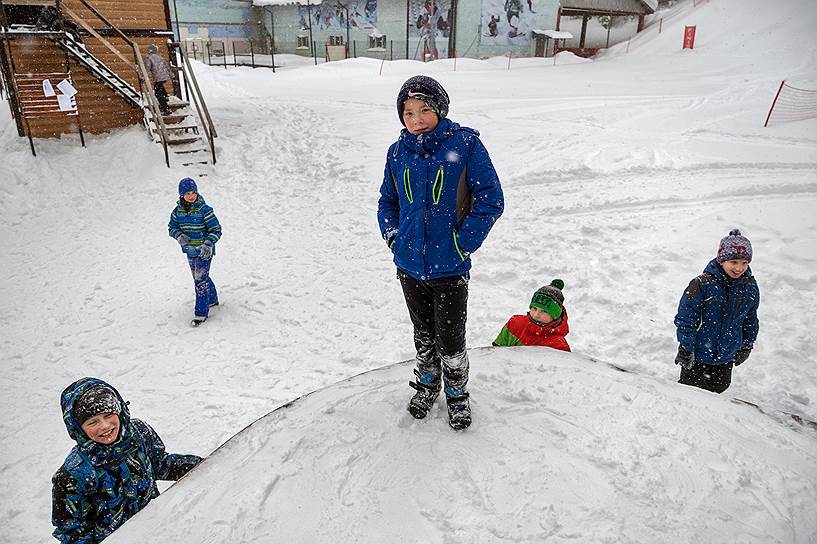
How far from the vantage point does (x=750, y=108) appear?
43.7ft

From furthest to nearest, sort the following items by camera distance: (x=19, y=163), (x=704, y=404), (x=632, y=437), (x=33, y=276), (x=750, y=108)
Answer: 1. (x=750, y=108)
2. (x=19, y=163)
3. (x=33, y=276)
4. (x=704, y=404)
5. (x=632, y=437)

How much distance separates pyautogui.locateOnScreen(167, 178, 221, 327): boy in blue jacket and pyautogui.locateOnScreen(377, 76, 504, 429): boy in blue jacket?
3.85 metres

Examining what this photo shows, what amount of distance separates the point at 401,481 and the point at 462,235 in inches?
49.9

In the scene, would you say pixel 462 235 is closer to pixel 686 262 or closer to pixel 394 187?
pixel 394 187

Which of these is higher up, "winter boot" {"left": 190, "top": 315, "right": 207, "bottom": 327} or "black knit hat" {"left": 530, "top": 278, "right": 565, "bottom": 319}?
"black knit hat" {"left": 530, "top": 278, "right": 565, "bottom": 319}

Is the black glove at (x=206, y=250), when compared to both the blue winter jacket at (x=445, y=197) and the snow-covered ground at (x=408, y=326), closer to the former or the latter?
the snow-covered ground at (x=408, y=326)

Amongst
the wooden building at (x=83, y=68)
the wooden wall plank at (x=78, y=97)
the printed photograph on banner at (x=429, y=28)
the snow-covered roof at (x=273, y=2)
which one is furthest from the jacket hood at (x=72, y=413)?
the snow-covered roof at (x=273, y=2)

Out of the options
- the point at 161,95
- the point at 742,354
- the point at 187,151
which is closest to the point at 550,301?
the point at 742,354

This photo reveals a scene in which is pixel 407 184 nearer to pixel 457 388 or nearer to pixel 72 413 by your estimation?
pixel 457 388

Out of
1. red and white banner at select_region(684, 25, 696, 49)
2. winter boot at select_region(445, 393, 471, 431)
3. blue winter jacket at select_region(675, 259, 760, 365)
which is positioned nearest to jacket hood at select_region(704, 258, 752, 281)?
blue winter jacket at select_region(675, 259, 760, 365)

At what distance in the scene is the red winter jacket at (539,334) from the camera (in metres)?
3.82

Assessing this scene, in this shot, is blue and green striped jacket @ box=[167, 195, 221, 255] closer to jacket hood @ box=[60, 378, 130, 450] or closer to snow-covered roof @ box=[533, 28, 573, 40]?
jacket hood @ box=[60, 378, 130, 450]

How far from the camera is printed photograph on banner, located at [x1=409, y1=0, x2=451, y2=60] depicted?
27.6 meters

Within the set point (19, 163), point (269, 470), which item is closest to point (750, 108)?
point (269, 470)
